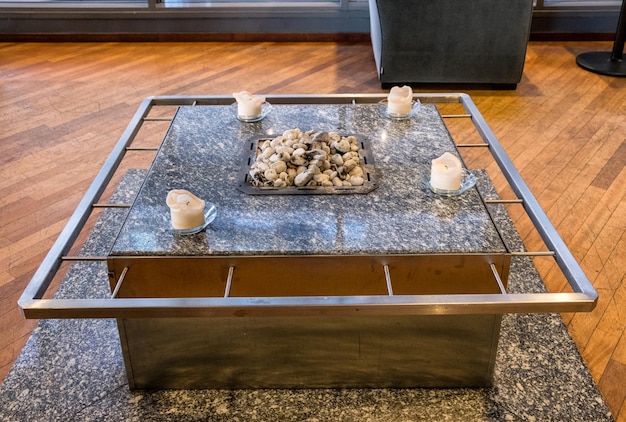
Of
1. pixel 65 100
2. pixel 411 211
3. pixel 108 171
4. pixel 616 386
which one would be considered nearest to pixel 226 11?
pixel 65 100

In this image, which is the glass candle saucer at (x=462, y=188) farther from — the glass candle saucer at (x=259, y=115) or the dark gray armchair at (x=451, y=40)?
the dark gray armchair at (x=451, y=40)

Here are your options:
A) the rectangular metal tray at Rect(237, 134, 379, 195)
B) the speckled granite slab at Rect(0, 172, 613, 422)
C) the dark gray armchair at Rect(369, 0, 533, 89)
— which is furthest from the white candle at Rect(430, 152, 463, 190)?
the dark gray armchair at Rect(369, 0, 533, 89)

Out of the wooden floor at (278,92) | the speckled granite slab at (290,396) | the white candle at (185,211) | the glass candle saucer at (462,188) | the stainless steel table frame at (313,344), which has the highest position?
the white candle at (185,211)

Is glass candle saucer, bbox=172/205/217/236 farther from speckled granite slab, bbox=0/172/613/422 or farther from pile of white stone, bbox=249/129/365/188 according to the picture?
speckled granite slab, bbox=0/172/613/422

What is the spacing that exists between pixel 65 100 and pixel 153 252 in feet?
7.65

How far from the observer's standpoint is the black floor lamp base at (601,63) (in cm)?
377

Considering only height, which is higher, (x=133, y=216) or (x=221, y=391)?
(x=133, y=216)

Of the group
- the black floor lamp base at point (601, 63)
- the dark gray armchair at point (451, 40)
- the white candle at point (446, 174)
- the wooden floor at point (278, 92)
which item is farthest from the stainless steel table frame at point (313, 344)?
the black floor lamp base at point (601, 63)

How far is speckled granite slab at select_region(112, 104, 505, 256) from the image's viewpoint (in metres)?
1.49

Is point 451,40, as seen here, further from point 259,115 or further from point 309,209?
point 309,209

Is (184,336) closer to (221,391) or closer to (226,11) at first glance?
(221,391)

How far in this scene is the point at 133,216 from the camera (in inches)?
63.3

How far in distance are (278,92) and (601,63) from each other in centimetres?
188

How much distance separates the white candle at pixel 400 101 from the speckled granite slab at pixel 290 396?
761mm
